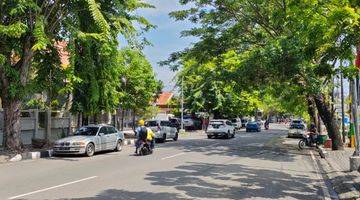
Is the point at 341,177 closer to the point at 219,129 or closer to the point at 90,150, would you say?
the point at 90,150


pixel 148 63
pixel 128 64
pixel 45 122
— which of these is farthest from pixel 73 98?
pixel 148 63

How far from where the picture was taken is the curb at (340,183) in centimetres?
1254

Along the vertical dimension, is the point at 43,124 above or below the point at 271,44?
below

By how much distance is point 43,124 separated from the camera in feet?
96.9

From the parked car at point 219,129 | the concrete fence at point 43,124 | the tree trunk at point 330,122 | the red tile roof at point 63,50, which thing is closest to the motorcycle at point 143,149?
the red tile roof at point 63,50

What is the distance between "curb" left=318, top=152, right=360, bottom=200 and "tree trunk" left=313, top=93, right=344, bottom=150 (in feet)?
28.9

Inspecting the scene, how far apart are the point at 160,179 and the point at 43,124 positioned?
16598 mm

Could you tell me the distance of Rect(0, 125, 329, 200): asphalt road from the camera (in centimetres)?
1205

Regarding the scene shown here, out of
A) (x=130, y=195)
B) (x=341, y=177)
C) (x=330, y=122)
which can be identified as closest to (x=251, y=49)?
(x=330, y=122)

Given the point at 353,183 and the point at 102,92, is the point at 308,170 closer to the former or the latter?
the point at 353,183

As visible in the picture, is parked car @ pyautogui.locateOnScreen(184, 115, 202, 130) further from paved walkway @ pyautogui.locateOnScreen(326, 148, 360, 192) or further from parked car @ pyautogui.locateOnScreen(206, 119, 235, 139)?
paved walkway @ pyautogui.locateOnScreen(326, 148, 360, 192)

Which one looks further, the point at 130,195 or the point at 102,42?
the point at 102,42

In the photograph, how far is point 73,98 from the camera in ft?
101

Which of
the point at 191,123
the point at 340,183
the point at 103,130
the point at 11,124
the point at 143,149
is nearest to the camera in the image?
the point at 340,183
